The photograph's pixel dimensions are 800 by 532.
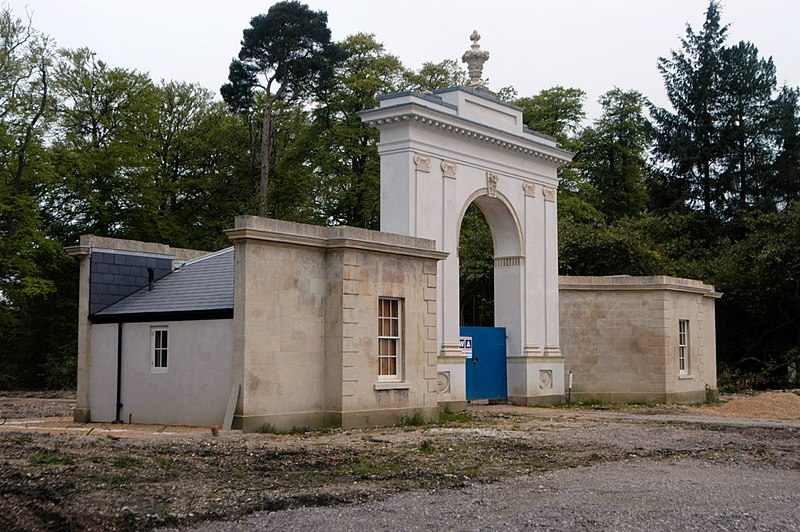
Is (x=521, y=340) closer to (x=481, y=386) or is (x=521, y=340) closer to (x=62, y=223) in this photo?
(x=481, y=386)

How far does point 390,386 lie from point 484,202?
8236 millimetres

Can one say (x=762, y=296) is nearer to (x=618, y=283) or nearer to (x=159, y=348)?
(x=618, y=283)

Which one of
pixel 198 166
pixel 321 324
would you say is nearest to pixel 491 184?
pixel 321 324

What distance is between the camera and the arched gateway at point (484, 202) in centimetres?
2264

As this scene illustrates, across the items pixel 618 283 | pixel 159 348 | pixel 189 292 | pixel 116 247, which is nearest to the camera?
pixel 159 348

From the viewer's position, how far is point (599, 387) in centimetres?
2733

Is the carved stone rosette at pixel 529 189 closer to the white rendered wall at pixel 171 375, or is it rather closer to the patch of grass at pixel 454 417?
the patch of grass at pixel 454 417

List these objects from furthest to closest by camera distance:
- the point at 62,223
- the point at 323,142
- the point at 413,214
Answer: the point at 323,142
the point at 62,223
the point at 413,214

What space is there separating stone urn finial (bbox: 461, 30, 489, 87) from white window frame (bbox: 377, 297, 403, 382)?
897 centimetres

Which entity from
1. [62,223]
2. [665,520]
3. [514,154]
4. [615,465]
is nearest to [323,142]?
[62,223]

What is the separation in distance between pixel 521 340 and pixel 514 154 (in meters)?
4.91

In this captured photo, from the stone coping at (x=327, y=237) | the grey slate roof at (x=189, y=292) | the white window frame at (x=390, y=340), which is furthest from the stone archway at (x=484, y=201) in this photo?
the grey slate roof at (x=189, y=292)

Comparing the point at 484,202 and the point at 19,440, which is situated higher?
the point at 484,202

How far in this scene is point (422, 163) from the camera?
Result: 74.8 feet
